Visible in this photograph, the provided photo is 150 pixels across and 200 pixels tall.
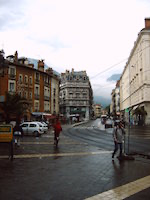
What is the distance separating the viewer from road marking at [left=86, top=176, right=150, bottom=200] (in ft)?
17.0

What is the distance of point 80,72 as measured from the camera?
113m

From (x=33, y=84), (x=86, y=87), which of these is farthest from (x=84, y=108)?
(x=33, y=84)

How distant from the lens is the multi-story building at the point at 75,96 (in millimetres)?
102125

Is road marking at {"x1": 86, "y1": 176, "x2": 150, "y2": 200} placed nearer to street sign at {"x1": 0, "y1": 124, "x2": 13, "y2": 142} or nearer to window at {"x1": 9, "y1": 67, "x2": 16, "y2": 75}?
street sign at {"x1": 0, "y1": 124, "x2": 13, "y2": 142}

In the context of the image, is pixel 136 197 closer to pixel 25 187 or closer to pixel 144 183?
pixel 144 183

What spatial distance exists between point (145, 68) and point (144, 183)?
40.6 meters

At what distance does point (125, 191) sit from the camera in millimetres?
5605

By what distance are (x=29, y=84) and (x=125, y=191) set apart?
43.0 m

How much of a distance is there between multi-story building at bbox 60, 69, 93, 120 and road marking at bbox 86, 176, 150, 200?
9380 centimetres

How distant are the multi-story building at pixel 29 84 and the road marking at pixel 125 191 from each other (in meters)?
33.3

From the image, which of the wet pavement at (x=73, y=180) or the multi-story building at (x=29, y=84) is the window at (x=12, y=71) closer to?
the multi-story building at (x=29, y=84)

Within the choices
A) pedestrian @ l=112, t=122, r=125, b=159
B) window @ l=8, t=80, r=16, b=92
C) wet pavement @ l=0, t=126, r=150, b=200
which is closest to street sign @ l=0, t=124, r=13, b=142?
wet pavement @ l=0, t=126, r=150, b=200

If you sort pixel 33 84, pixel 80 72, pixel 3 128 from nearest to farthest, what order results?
pixel 3 128, pixel 33 84, pixel 80 72

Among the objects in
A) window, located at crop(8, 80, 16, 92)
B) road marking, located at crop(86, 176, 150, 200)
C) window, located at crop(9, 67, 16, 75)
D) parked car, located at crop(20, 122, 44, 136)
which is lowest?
road marking, located at crop(86, 176, 150, 200)
